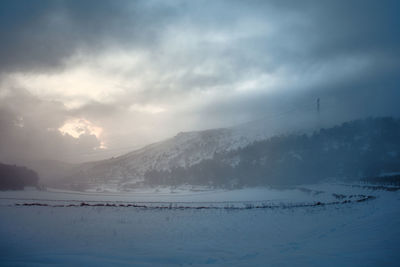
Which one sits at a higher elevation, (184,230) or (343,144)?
(343,144)

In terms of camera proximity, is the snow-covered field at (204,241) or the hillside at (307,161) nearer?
the snow-covered field at (204,241)

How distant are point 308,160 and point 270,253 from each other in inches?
5412

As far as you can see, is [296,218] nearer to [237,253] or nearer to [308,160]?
[237,253]

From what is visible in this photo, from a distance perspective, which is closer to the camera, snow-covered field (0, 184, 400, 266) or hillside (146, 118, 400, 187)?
snow-covered field (0, 184, 400, 266)

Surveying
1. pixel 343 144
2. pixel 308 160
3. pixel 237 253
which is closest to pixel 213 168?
pixel 308 160

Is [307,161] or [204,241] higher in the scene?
[307,161]

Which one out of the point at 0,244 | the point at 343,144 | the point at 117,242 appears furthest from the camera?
the point at 343,144

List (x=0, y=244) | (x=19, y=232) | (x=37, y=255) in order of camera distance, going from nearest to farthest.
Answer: (x=37, y=255) < (x=0, y=244) < (x=19, y=232)

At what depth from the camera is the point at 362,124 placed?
594 ft

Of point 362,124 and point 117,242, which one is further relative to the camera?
point 362,124

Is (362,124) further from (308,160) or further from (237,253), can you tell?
(237,253)

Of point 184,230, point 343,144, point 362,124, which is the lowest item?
point 184,230

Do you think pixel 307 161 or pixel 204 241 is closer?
pixel 204 241

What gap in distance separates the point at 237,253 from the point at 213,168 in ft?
429
